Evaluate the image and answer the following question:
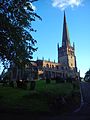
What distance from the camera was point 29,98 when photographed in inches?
971

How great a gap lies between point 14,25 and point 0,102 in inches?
310

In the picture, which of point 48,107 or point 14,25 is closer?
point 48,107

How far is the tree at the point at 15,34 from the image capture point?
22547mm

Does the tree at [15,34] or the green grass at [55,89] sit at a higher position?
the tree at [15,34]

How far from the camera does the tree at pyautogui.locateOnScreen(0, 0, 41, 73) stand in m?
22.5

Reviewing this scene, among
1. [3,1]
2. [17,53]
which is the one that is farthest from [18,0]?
[17,53]

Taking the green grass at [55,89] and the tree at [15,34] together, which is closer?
the tree at [15,34]

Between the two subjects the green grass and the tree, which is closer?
the tree

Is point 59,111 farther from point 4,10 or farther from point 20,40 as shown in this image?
point 4,10

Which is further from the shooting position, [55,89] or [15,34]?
[55,89]

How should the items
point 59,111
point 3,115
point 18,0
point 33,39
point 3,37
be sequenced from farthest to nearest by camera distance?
point 33,39, point 18,0, point 3,37, point 59,111, point 3,115

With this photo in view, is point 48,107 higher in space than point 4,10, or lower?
lower

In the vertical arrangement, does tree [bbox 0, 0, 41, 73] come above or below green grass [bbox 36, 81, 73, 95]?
above

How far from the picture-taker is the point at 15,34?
896 inches
